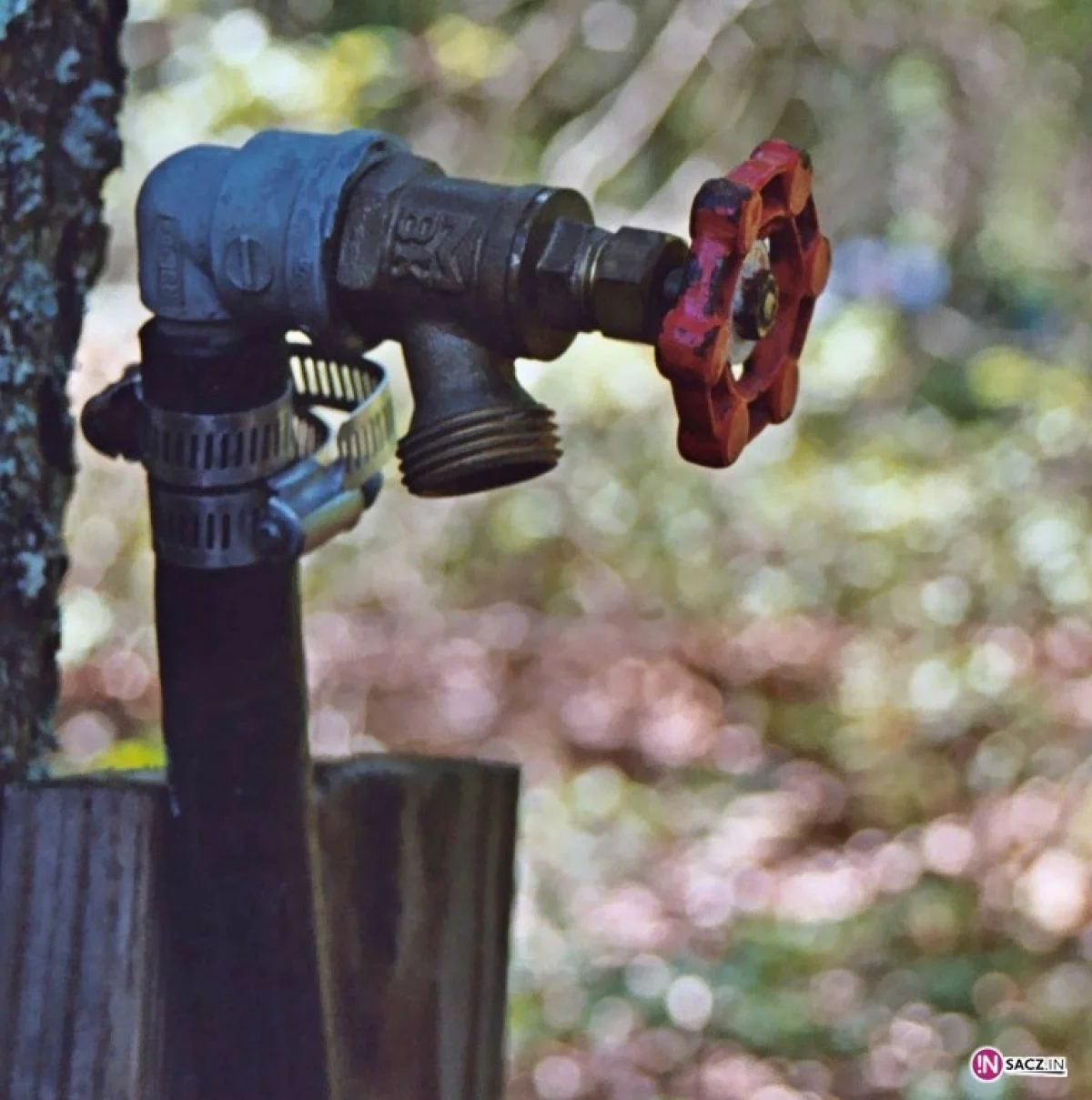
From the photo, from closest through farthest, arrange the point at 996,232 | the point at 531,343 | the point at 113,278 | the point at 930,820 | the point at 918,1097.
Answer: the point at 531,343, the point at 918,1097, the point at 930,820, the point at 113,278, the point at 996,232

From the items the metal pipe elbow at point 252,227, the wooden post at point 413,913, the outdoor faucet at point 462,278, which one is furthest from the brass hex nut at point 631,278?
the wooden post at point 413,913

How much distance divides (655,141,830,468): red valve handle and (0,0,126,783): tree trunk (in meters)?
0.31

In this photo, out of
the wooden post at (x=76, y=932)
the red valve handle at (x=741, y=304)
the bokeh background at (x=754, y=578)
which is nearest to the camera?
the red valve handle at (x=741, y=304)

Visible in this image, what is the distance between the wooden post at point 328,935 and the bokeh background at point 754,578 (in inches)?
55.5

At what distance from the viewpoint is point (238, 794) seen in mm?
616

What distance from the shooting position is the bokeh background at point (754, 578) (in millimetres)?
2365

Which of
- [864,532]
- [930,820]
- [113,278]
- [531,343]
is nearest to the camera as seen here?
[531,343]

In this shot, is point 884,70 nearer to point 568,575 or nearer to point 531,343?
point 568,575

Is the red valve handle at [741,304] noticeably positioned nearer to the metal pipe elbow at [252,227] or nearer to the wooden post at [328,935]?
the metal pipe elbow at [252,227]

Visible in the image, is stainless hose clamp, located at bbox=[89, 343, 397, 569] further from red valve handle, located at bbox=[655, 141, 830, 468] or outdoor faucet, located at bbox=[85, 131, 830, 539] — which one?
red valve handle, located at bbox=[655, 141, 830, 468]

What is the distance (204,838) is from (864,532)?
8.98ft

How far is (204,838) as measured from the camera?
622 mm

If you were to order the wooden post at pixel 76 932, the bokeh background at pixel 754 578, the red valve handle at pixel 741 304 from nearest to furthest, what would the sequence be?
1. the red valve handle at pixel 741 304
2. the wooden post at pixel 76 932
3. the bokeh background at pixel 754 578

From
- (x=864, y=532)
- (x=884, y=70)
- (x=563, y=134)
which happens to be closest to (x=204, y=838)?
(x=864, y=532)
